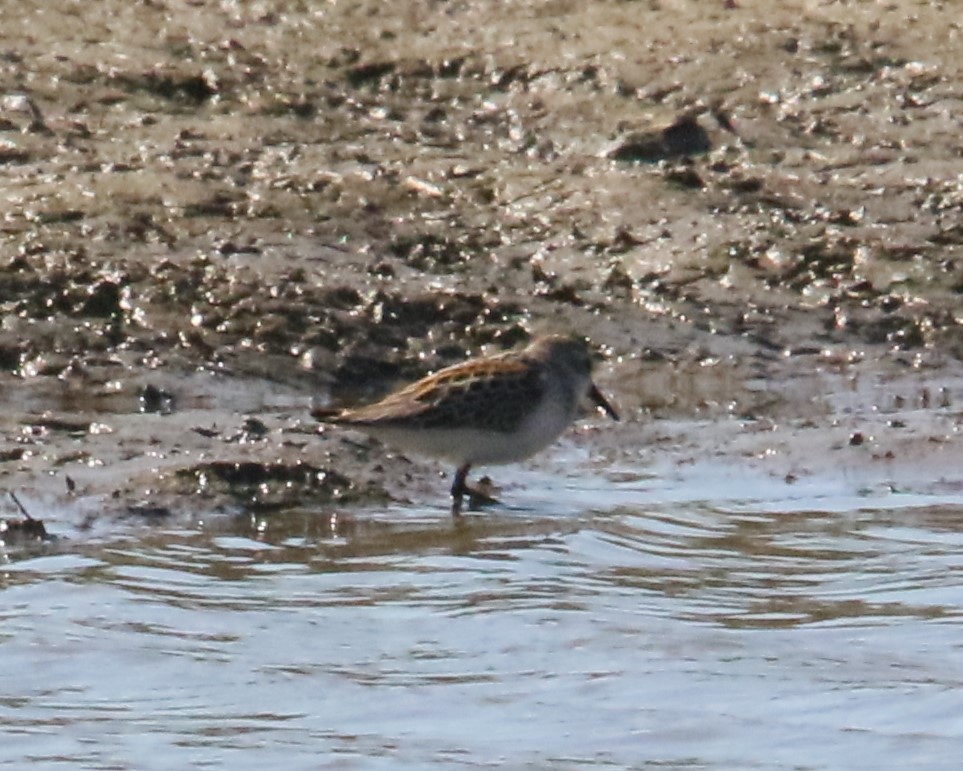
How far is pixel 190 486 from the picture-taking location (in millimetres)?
8055

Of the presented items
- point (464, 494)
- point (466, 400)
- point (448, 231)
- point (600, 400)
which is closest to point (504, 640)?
point (464, 494)

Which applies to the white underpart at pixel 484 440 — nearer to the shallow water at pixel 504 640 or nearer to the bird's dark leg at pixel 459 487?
the bird's dark leg at pixel 459 487

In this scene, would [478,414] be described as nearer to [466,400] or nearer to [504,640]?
[466,400]

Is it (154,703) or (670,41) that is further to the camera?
(670,41)

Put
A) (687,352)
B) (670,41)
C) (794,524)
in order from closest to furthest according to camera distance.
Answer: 1. (794,524)
2. (687,352)
3. (670,41)

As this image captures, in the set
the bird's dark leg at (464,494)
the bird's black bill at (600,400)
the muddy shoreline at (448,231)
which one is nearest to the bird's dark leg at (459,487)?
the bird's dark leg at (464,494)

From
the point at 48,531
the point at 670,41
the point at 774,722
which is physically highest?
the point at 670,41

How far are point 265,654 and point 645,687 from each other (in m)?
1.02

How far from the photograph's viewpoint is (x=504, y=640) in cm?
688

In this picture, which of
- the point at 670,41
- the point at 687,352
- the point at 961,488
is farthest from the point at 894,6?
the point at 961,488

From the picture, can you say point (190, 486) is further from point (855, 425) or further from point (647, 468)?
point (855, 425)

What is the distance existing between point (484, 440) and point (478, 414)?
0.30 ft

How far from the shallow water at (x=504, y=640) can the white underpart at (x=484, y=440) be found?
24cm

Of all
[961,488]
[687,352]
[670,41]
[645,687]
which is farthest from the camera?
[670,41]
